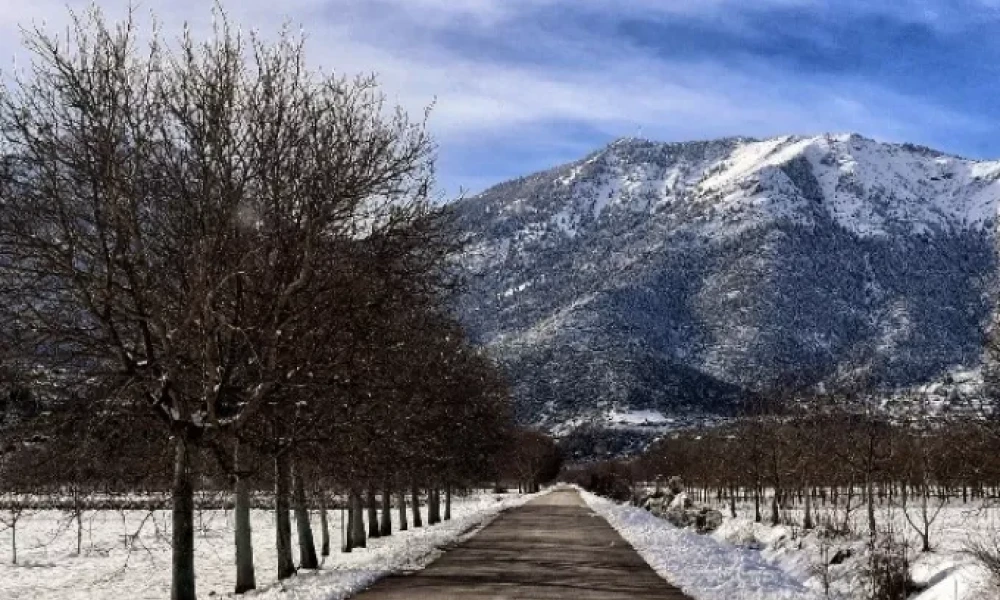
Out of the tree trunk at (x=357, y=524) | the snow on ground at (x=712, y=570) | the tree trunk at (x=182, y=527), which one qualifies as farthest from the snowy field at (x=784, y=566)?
the tree trunk at (x=357, y=524)

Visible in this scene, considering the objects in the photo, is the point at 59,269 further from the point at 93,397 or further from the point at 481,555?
the point at 481,555

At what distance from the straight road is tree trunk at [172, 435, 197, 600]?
3017 millimetres

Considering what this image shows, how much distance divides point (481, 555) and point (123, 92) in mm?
17587

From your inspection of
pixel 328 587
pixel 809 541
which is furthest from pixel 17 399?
pixel 809 541

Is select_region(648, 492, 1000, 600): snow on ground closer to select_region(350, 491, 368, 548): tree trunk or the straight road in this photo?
the straight road

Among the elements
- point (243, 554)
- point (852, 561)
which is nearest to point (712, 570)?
point (852, 561)

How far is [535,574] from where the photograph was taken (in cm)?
2345

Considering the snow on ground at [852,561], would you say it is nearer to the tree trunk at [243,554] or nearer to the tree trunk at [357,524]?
the tree trunk at [243,554]

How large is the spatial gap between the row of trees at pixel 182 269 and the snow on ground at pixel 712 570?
7420 mm

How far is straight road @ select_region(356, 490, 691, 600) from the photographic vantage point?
1903 cm

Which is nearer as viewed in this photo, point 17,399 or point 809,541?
point 17,399

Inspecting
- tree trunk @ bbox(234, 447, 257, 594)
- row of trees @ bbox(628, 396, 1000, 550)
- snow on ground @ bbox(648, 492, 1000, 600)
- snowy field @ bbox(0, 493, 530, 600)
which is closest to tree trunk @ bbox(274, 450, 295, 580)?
snowy field @ bbox(0, 493, 530, 600)

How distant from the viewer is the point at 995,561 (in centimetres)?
1537

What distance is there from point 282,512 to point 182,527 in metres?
5.58
